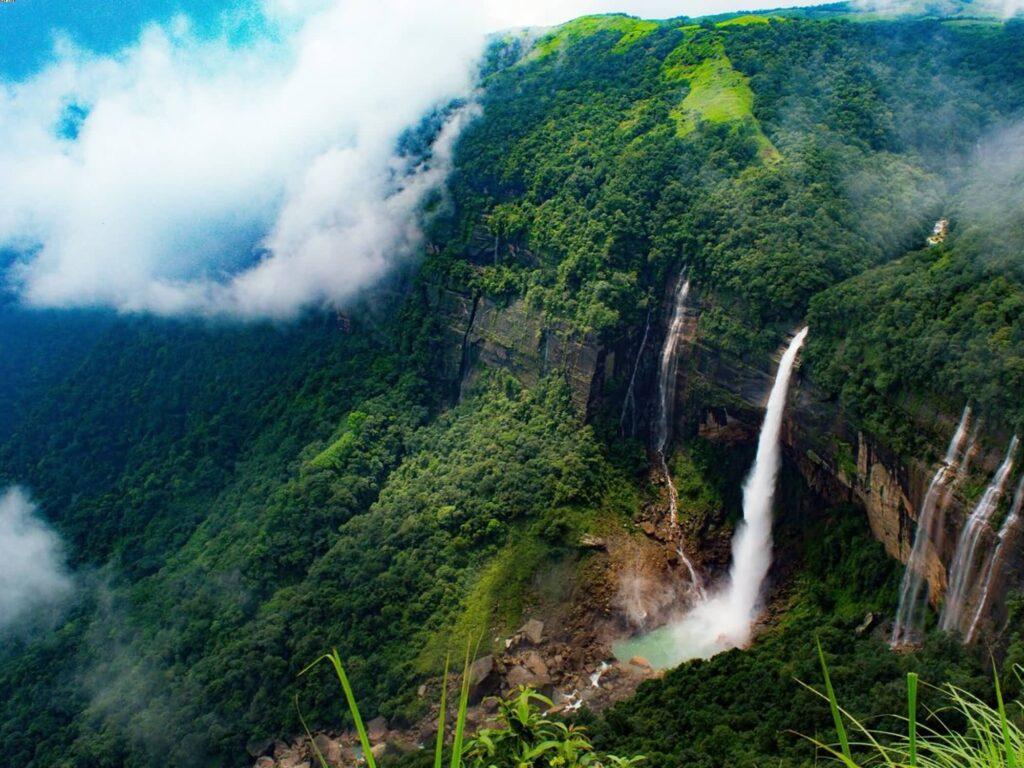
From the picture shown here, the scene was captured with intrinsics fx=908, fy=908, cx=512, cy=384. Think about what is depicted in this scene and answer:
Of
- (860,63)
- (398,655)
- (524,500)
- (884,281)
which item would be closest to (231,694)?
(398,655)

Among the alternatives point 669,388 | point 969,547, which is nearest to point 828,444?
point 969,547

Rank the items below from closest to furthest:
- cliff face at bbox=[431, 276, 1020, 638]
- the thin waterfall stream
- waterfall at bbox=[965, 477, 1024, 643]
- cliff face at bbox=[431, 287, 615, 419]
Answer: waterfall at bbox=[965, 477, 1024, 643]
cliff face at bbox=[431, 276, 1020, 638]
the thin waterfall stream
cliff face at bbox=[431, 287, 615, 419]

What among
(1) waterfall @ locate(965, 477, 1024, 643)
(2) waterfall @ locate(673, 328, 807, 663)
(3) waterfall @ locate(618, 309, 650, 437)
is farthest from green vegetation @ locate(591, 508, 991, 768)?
(3) waterfall @ locate(618, 309, 650, 437)

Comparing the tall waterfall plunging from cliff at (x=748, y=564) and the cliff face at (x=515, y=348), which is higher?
the cliff face at (x=515, y=348)

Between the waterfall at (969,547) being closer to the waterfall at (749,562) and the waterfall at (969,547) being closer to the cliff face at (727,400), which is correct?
the cliff face at (727,400)

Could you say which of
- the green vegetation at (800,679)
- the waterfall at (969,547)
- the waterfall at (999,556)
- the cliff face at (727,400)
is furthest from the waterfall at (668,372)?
the waterfall at (999,556)

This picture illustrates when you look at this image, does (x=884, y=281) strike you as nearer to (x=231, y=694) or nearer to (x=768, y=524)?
(x=768, y=524)

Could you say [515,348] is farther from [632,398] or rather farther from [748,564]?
[748,564]

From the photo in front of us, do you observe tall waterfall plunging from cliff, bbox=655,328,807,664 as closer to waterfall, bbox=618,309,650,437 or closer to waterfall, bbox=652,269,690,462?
waterfall, bbox=652,269,690,462
